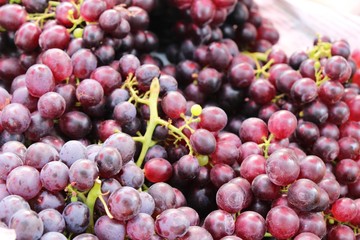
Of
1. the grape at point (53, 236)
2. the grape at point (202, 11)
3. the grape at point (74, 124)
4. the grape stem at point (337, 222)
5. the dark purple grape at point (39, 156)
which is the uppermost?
the grape at point (202, 11)

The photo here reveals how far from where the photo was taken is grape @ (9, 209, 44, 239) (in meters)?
0.65

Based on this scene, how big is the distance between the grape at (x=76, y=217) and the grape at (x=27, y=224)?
0.15ft

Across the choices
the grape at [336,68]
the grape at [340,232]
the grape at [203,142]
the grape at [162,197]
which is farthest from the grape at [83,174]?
the grape at [336,68]

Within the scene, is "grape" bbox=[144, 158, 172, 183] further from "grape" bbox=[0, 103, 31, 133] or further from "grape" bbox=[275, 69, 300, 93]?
"grape" bbox=[275, 69, 300, 93]

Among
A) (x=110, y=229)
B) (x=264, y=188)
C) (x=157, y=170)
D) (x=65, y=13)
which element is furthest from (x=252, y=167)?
(x=65, y=13)

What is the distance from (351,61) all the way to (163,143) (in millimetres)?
497

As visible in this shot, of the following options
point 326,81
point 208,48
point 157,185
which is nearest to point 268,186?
point 157,185

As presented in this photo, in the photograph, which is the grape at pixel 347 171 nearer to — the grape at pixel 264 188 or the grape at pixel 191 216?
the grape at pixel 264 188

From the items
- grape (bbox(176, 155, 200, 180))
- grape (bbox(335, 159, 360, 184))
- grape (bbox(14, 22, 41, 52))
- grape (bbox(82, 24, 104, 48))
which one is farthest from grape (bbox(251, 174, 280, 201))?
grape (bbox(14, 22, 41, 52))

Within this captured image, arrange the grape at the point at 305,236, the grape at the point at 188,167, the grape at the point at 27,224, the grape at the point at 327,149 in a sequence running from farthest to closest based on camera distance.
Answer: the grape at the point at 327,149 → the grape at the point at 188,167 → the grape at the point at 305,236 → the grape at the point at 27,224

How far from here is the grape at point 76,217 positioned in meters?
0.71

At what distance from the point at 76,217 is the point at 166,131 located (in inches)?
10.0

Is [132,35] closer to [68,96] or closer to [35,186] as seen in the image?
[68,96]

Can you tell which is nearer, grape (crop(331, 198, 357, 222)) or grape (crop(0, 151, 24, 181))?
grape (crop(0, 151, 24, 181))
